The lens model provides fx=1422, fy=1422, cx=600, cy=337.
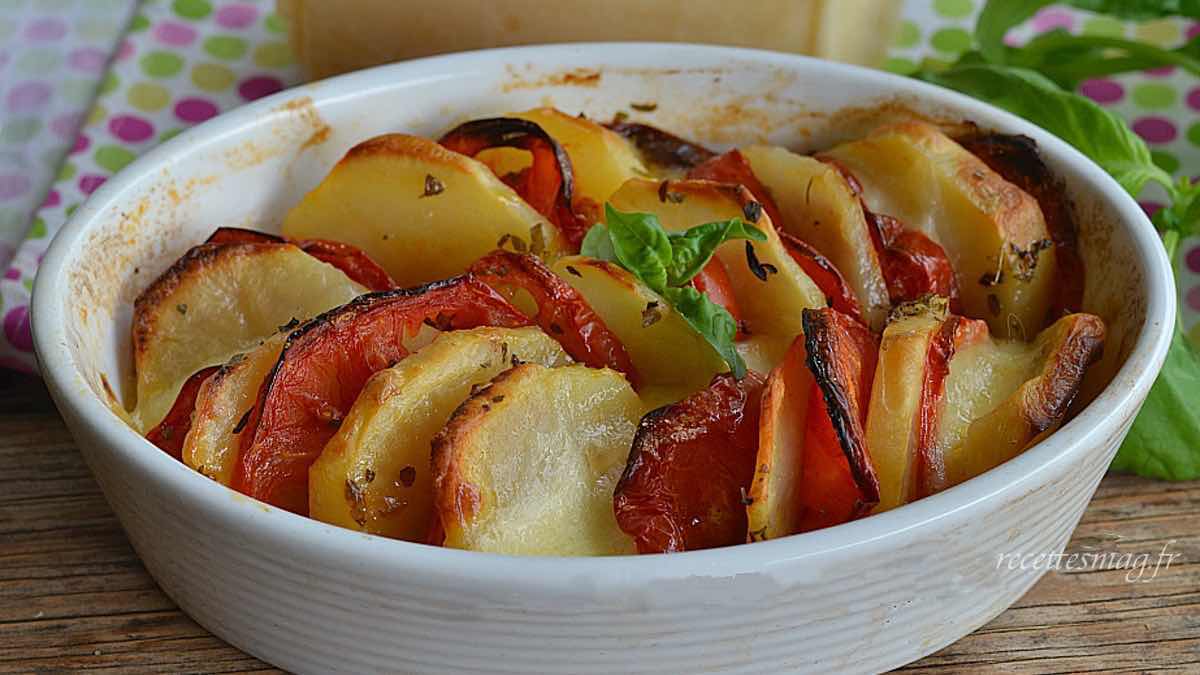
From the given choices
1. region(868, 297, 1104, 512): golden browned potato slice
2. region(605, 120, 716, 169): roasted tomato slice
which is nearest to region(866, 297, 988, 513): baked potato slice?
region(868, 297, 1104, 512): golden browned potato slice

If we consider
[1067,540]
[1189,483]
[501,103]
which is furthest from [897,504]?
[501,103]

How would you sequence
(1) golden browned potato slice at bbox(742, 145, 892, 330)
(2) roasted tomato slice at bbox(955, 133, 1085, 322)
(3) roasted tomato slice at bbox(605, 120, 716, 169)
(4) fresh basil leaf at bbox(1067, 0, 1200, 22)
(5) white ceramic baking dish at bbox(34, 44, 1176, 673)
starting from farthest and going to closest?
(4) fresh basil leaf at bbox(1067, 0, 1200, 22) < (3) roasted tomato slice at bbox(605, 120, 716, 169) < (2) roasted tomato slice at bbox(955, 133, 1085, 322) < (1) golden browned potato slice at bbox(742, 145, 892, 330) < (5) white ceramic baking dish at bbox(34, 44, 1176, 673)

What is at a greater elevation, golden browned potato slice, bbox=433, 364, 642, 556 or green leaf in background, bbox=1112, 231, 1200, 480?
golden browned potato slice, bbox=433, 364, 642, 556

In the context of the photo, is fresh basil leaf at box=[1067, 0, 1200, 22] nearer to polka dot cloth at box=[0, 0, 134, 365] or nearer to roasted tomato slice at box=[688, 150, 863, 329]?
roasted tomato slice at box=[688, 150, 863, 329]

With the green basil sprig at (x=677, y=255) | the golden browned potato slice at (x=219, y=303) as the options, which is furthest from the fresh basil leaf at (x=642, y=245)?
the golden browned potato slice at (x=219, y=303)

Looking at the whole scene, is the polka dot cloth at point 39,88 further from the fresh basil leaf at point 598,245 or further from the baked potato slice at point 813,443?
the baked potato slice at point 813,443

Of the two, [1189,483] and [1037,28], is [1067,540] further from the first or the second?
[1037,28]
